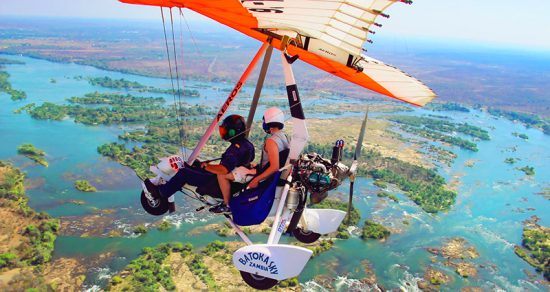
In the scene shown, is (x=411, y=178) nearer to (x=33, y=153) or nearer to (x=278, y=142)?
(x=33, y=153)

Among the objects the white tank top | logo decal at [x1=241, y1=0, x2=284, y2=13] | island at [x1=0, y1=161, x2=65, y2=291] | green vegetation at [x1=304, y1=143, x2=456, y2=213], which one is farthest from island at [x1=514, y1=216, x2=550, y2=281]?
logo decal at [x1=241, y1=0, x2=284, y2=13]

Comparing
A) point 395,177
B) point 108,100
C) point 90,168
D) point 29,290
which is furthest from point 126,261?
point 108,100

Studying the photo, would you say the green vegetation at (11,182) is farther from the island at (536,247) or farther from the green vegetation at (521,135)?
the green vegetation at (521,135)

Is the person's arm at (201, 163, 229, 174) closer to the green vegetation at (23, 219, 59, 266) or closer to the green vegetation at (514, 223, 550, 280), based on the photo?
the green vegetation at (23, 219, 59, 266)

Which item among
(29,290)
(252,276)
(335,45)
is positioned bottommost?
(29,290)

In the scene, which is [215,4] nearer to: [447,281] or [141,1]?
[141,1]

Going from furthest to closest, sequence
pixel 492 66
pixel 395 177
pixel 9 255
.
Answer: pixel 492 66 → pixel 395 177 → pixel 9 255

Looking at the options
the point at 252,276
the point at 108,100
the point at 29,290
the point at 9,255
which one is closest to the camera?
the point at 252,276

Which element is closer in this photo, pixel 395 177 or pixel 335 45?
pixel 335 45
